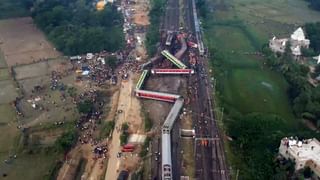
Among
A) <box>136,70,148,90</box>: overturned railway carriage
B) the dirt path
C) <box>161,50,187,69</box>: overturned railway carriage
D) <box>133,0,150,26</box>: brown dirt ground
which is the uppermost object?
<box>133,0,150,26</box>: brown dirt ground

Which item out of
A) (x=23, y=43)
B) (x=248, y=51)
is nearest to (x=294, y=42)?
(x=248, y=51)

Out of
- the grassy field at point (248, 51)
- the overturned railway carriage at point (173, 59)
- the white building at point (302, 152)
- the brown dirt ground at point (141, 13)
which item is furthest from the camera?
the brown dirt ground at point (141, 13)

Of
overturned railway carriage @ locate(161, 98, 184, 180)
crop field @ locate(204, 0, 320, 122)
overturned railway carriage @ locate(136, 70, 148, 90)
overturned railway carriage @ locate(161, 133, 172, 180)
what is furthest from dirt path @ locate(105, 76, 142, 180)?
crop field @ locate(204, 0, 320, 122)

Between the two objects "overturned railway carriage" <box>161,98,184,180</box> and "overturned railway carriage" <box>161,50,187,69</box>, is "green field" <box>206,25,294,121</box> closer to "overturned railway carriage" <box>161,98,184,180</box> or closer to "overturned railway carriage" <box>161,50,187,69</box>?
"overturned railway carriage" <box>161,50,187,69</box>

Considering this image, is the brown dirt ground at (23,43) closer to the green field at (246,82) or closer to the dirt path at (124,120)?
the dirt path at (124,120)

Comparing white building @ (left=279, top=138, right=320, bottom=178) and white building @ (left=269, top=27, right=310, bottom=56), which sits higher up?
white building @ (left=269, top=27, right=310, bottom=56)

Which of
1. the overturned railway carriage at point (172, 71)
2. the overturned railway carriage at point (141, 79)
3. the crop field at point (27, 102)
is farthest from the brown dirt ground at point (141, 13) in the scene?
the overturned railway carriage at point (141, 79)

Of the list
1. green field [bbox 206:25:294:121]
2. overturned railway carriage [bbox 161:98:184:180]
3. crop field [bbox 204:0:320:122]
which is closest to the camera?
overturned railway carriage [bbox 161:98:184:180]

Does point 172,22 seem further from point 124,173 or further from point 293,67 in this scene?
point 124,173
